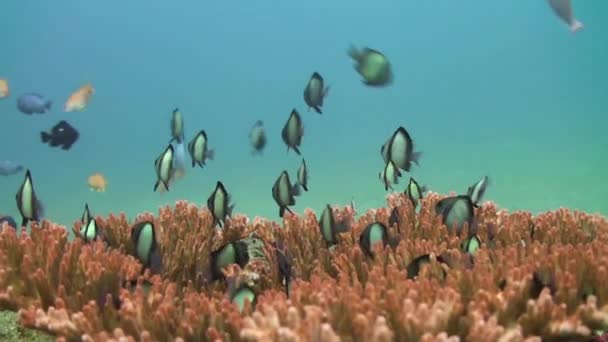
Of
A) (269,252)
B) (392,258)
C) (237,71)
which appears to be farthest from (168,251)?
(237,71)

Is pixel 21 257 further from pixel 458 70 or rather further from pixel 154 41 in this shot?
pixel 458 70

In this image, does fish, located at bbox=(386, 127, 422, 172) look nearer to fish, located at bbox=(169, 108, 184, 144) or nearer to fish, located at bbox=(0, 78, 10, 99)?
fish, located at bbox=(169, 108, 184, 144)

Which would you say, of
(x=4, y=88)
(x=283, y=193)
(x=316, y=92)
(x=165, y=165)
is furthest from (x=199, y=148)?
(x=4, y=88)

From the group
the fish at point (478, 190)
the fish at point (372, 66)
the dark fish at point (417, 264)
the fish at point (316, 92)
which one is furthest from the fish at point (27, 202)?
the fish at point (478, 190)

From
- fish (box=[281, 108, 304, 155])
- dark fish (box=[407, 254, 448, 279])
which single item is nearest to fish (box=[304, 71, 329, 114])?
fish (box=[281, 108, 304, 155])

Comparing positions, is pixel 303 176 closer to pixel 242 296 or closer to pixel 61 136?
pixel 242 296

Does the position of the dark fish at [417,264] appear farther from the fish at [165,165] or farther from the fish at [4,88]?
the fish at [4,88]
